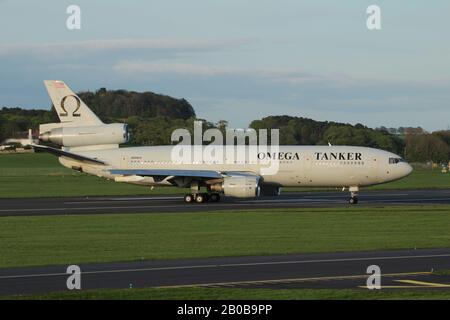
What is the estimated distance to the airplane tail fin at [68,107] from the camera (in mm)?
64562

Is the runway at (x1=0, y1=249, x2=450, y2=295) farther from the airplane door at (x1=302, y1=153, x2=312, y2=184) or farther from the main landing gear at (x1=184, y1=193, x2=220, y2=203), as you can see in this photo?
the airplane door at (x1=302, y1=153, x2=312, y2=184)

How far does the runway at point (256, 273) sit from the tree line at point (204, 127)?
201ft

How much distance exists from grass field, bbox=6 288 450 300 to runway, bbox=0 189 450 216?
2915cm

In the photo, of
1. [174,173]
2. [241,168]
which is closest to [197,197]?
[174,173]

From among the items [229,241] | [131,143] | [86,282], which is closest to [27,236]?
[229,241]

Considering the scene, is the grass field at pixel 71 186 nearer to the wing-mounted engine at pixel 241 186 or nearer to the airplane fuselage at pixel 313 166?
the airplane fuselage at pixel 313 166

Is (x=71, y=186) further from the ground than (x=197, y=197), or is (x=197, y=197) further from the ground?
(x=71, y=186)

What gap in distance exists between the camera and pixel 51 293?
22094 millimetres

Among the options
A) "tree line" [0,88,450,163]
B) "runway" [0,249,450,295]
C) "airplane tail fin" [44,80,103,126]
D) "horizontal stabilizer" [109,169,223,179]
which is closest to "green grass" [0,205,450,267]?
"runway" [0,249,450,295]

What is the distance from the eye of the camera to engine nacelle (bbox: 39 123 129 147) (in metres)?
63.9

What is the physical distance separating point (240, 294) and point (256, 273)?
4.28m

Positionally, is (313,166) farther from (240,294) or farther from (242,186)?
(240,294)

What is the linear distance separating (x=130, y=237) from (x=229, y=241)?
171 inches

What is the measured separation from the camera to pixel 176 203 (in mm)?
60062
